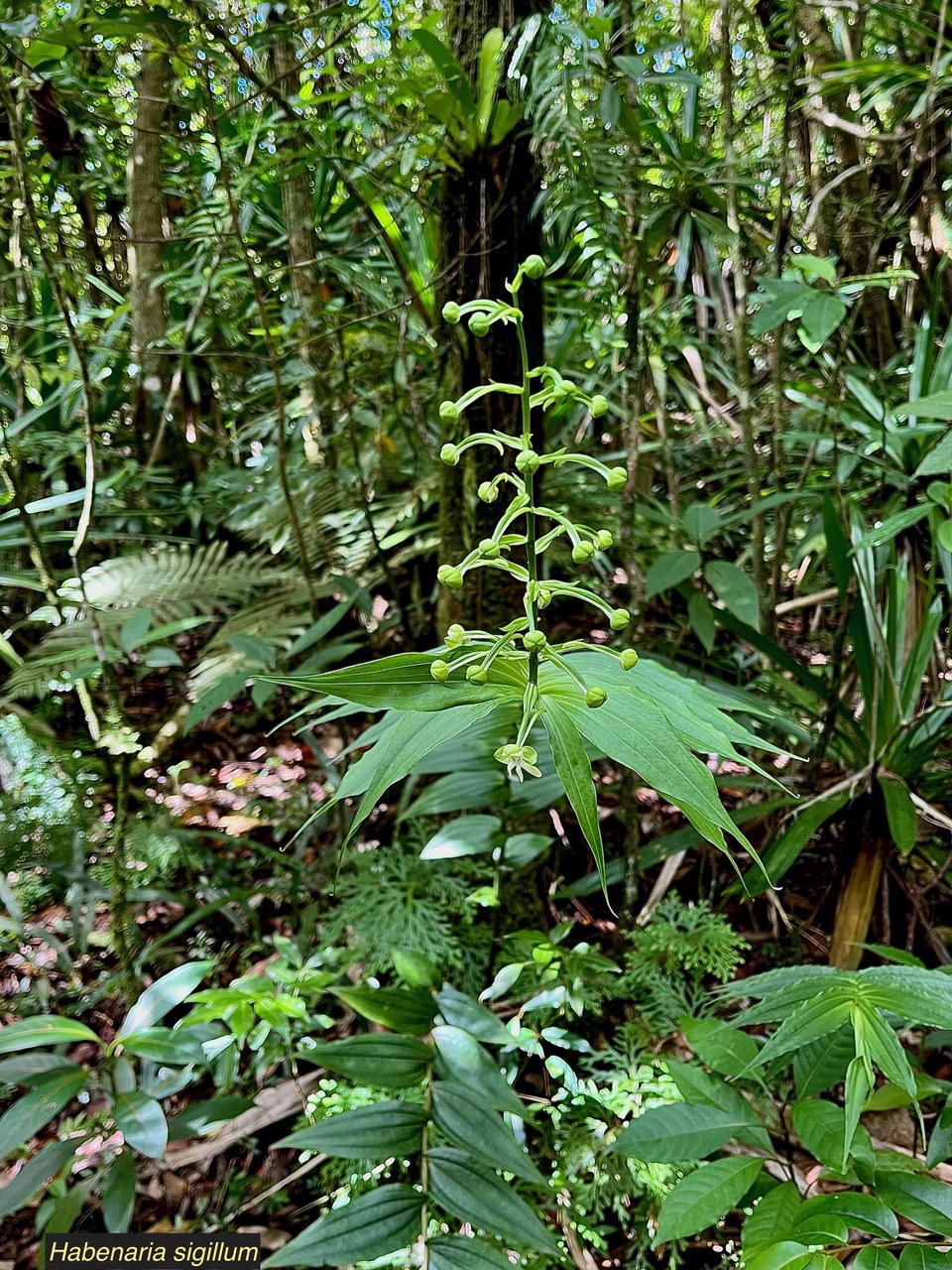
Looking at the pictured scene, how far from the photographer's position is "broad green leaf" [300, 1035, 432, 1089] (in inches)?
35.3

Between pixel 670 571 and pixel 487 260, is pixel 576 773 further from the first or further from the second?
pixel 487 260

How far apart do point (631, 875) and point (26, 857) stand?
1.18 meters

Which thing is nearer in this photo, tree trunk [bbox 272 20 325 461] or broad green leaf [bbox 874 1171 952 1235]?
broad green leaf [bbox 874 1171 952 1235]

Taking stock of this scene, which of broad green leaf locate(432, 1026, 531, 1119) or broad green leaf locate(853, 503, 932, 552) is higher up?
broad green leaf locate(853, 503, 932, 552)

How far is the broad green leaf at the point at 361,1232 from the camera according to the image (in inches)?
30.2

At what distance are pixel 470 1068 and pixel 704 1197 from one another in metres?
0.28

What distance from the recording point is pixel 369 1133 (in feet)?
2.83

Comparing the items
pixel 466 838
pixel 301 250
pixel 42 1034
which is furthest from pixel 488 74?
pixel 42 1034

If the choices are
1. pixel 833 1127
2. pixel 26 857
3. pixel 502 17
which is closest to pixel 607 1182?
pixel 833 1127

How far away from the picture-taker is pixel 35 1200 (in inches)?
46.8

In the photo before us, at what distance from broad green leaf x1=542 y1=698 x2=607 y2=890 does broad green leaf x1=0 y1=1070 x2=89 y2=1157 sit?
2.60ft

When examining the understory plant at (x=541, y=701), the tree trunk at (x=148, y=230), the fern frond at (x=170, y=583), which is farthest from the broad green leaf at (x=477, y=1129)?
the tree trunk at (x=148, y=230)

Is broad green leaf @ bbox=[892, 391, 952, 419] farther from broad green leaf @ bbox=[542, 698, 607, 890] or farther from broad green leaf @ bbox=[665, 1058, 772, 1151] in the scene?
broad green leaf @ bbox=[665, 1058, 772, 1151]

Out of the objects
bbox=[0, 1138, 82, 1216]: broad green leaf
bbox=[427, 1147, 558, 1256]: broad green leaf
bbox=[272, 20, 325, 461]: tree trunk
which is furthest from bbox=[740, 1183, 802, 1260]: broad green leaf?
bbox=[272, 20, 325, 461]: tree trunk
